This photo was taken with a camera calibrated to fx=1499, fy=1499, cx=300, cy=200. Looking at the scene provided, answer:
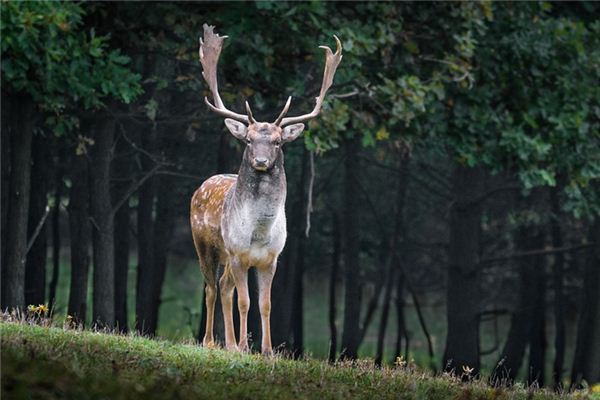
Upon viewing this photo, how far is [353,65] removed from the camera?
20.0 meters

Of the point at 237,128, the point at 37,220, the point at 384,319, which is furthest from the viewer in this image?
the point at 384,319

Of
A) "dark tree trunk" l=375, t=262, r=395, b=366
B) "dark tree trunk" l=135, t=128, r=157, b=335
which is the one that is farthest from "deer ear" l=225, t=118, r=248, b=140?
"dark tree trunk" l=375, t=262, r=395, b=366

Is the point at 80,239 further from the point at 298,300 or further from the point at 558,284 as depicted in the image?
the point at 558,284

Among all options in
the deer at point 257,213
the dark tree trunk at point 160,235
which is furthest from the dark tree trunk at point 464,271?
the deer at point 257,213

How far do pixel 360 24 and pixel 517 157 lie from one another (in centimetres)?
341

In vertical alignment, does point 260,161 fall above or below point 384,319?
above

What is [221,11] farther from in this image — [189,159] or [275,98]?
[189,159]

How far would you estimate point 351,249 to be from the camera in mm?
26469

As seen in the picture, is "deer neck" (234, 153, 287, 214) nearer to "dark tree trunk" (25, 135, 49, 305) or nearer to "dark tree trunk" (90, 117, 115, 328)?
"dark tree trunk" (90, 117, 115, 328)

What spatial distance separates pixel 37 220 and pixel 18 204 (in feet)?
11.7

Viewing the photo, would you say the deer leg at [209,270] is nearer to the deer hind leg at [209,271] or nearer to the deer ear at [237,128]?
the deer hind leg at [209,271]

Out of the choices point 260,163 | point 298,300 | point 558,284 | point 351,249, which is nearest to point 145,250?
point 351,249

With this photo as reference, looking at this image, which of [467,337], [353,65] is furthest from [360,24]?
[467,337]

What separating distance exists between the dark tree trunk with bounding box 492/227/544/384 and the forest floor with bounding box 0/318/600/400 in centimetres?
1284
